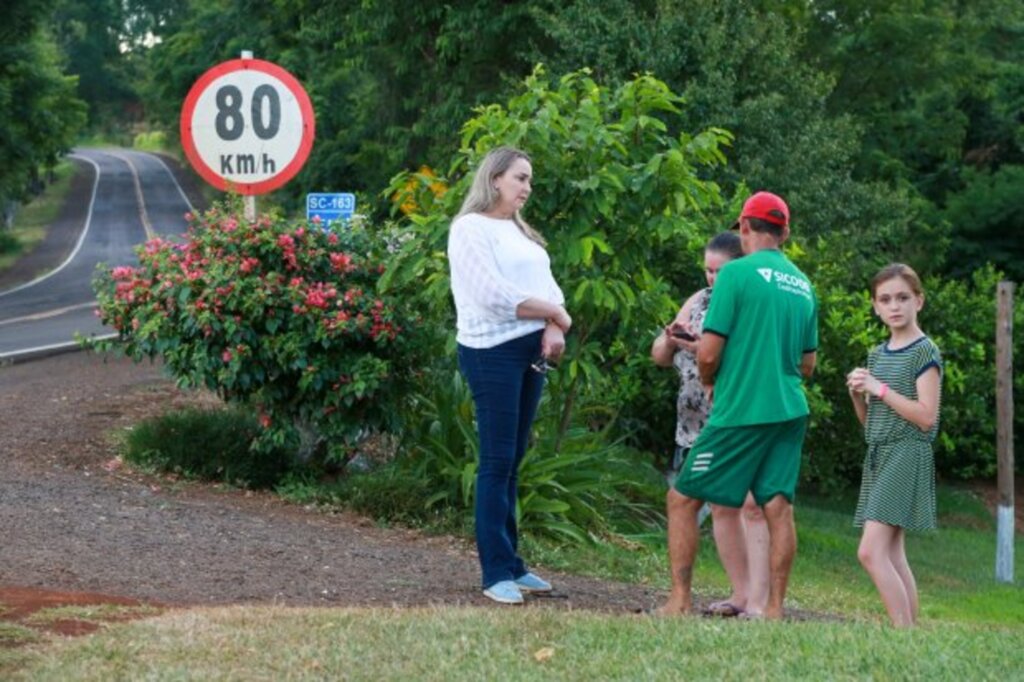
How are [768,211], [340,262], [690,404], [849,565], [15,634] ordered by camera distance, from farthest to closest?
[849,565], [340,262], [690,404], [768,211], [15,634]

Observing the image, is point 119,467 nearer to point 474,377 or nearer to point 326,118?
point 474,377

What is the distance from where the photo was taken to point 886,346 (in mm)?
7445

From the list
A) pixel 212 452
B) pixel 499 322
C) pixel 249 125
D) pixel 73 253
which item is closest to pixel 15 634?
pixel 499 322

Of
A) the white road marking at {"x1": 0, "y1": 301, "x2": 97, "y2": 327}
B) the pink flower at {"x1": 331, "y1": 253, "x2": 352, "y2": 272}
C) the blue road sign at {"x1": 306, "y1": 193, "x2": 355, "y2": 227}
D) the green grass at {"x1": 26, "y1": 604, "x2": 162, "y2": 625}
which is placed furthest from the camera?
the white road marking at {"x1": 0, "y1": 301, "x2": 97, "y2": 327}

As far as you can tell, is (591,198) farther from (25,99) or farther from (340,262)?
(25,99)

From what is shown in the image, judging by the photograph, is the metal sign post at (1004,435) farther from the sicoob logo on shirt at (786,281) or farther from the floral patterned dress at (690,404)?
the sicoob logo on shirt at (786,281)

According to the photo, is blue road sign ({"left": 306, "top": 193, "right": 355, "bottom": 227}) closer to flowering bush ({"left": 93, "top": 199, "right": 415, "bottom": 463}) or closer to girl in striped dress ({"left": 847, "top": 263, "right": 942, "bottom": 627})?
flowering bush ({"left": 93, "top": 199, "right": 415, "bottom": 463})

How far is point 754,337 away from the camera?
22.9 feet

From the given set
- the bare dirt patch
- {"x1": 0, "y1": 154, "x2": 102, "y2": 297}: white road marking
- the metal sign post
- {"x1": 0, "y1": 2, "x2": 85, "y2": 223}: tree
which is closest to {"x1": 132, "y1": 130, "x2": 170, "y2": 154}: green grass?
{"x1": 0, "y1": 154, "x2": 102, "y2": 297}: white road marking

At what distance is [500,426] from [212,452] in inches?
140

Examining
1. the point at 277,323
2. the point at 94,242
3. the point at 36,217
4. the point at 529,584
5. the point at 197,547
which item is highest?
the point at 277,323

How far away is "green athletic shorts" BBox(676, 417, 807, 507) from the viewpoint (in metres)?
7.04

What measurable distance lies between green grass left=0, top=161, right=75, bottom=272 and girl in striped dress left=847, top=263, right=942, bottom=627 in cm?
4633

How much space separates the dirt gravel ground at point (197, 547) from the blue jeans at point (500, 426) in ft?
0.84
